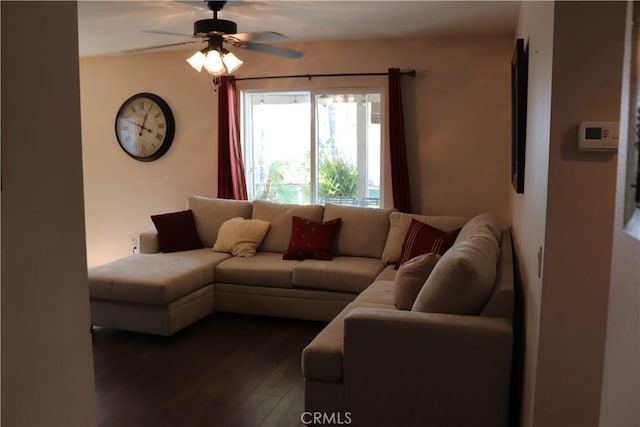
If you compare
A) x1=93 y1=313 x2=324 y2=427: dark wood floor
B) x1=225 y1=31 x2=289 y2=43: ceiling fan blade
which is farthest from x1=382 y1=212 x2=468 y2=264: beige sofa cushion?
x1=225 y1=31 x2=289 y2=43: ceiling fan blade

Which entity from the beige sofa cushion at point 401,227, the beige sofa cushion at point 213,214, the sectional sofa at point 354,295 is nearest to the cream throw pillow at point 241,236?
the sectional sofa at point 354,295

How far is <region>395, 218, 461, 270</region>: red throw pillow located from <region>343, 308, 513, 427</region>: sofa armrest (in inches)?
58.3

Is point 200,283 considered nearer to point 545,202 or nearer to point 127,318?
point 127,318

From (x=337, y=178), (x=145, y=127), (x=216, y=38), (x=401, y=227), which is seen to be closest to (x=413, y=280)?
(x=401, y=227)

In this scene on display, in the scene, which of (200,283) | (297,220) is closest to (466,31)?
(297,220)

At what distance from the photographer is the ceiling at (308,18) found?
12.2 ft

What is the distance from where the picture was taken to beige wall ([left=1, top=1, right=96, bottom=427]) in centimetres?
135

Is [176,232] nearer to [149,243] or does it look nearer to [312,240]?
[149,243]

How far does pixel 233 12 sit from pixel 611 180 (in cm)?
307

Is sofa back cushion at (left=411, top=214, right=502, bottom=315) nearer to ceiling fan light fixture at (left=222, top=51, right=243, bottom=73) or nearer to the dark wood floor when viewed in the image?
the dark wood floor

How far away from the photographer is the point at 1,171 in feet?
4.32

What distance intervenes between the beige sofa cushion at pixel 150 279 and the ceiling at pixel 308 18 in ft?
6.22

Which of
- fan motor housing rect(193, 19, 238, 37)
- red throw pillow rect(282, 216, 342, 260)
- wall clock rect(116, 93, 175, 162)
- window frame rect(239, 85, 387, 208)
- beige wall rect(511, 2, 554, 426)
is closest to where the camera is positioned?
beige wall rect(511, 2, 554, 426)

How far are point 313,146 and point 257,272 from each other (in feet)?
4.99
